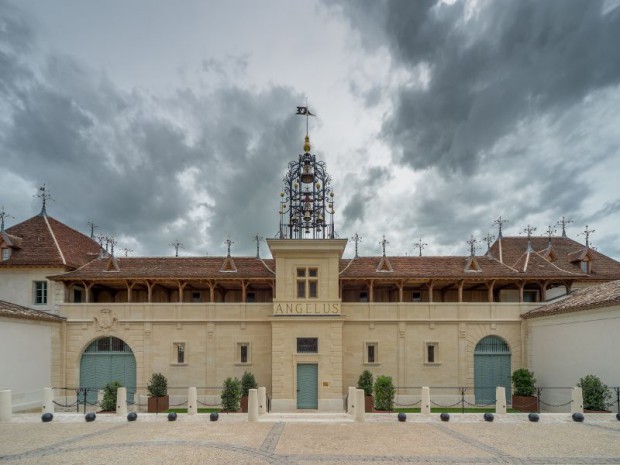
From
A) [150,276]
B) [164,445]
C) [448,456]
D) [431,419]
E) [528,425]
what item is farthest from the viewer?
[150,276]

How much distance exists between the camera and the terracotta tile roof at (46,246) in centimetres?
3048

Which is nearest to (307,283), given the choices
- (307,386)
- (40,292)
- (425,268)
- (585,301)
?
(307,386)

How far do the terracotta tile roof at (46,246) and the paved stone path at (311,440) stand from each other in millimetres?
11390

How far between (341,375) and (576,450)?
45.3 ft

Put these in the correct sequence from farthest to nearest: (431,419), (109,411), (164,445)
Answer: (109,411) < (431,419) < (164,445)

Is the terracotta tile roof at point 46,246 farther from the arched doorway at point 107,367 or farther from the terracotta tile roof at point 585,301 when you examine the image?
the terracotta tile roof at point 585,301

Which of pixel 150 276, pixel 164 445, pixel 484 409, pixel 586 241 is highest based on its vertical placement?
pixel 586 241

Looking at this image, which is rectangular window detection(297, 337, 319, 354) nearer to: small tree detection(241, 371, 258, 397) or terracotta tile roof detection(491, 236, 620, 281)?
small tree detection(241, 371, 258, 397)

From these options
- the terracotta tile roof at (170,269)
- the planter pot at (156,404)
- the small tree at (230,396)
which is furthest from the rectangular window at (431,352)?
the planter pot at (156,404)

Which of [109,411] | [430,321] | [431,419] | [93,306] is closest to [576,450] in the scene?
[431,419]

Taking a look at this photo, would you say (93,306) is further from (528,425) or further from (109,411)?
(528,425)

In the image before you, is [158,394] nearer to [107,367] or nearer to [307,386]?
[107,367]

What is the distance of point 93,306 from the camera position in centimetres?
2989

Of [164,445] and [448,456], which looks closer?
[448,456]
